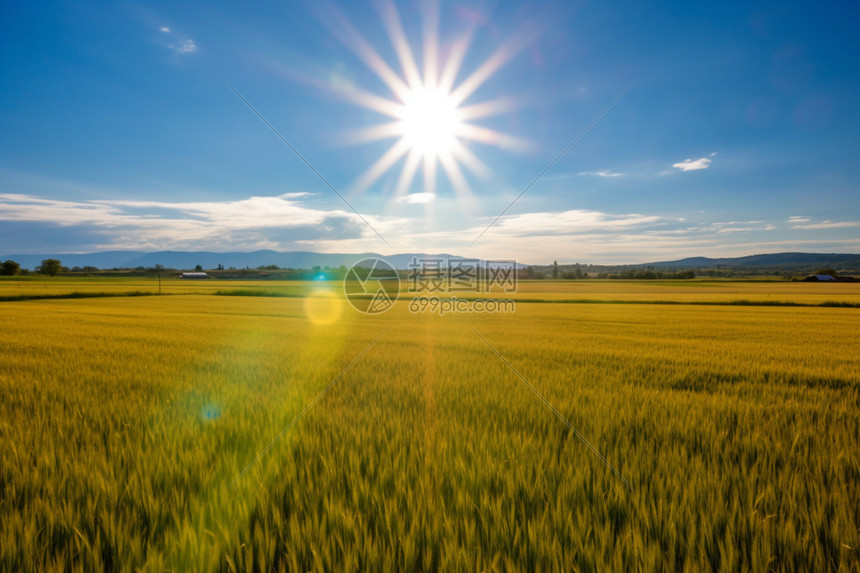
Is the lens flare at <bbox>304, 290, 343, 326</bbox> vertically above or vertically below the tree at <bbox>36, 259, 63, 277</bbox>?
below

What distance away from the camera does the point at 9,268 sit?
101375 millimetres

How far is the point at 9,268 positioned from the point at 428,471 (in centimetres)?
15285

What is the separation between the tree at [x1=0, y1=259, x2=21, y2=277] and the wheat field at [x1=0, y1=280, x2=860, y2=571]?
14433cm

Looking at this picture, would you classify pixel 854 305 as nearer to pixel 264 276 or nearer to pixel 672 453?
pixel 672 453

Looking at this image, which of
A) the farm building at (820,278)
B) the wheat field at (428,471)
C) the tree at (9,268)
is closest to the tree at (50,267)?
the tree at (9,268)

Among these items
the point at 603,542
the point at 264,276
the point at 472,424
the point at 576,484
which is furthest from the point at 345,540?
the point at 264,276

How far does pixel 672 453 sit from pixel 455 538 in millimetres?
2403

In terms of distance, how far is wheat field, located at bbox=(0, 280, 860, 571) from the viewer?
80.8 inches

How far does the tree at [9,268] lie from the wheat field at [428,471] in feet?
474

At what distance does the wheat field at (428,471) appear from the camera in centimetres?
205

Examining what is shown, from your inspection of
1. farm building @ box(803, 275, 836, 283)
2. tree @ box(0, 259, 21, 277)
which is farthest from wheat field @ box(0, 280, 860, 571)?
tree @ box(0, 259, 21, 277)

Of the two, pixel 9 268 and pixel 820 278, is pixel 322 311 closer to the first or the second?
pixel 820 278

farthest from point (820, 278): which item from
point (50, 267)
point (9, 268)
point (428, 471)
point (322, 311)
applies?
point (9, 268)

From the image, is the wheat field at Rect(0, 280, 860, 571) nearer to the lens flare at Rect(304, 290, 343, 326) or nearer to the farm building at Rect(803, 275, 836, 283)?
the lens flare at Rect(304, 290, 343, 326)
